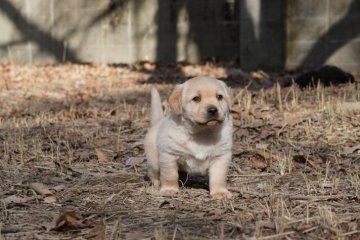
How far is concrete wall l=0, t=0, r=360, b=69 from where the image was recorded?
10.5 metres

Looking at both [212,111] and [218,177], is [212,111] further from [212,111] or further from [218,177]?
[218,177]

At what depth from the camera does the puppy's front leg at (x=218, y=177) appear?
13.2ft

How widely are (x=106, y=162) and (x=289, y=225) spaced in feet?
7.17

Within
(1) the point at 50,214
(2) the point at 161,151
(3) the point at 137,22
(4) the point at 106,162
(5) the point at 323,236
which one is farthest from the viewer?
(3) the point at 137,22

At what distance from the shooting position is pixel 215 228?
3.27 m

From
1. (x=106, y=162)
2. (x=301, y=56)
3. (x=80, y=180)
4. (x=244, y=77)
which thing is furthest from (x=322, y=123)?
(x=301, y=56)

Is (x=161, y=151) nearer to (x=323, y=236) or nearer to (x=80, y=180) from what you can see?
(x=80, y=180)

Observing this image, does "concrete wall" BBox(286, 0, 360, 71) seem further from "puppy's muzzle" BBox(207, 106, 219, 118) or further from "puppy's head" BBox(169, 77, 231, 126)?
"puppy's muzzle" BBox(207, 106, 219, 118)

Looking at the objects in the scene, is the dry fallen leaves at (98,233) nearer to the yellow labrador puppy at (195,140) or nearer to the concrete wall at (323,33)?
the yellow labrador puppy at (195,140)

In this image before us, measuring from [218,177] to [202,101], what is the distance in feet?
1.54

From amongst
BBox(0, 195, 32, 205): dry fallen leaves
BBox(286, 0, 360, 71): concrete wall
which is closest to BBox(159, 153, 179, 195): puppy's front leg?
BBox(0, 195, 32, 205): dry fallen leaves

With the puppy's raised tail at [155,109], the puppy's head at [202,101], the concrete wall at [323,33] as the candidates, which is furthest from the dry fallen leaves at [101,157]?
the concrete wall at [323,33]

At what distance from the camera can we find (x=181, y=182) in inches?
175

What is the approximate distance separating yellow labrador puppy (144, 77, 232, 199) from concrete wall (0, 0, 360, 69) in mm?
6765
